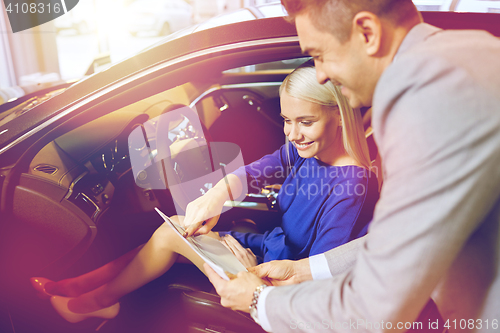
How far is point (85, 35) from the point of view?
808cm

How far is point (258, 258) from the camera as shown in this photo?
1622 mm

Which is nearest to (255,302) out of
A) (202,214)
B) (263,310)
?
(263,310)

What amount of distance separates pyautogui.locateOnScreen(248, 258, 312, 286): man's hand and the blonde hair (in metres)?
0.49

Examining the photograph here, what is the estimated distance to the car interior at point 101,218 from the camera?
131 cm

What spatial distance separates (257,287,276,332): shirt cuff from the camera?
0.88m

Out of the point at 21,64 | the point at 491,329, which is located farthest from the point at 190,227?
the point at 21,64

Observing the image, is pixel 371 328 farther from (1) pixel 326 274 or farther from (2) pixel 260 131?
(2) pixel 260 131

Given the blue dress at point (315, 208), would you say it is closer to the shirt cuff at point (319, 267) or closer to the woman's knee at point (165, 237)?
the shirt cuff at point (319, 267)

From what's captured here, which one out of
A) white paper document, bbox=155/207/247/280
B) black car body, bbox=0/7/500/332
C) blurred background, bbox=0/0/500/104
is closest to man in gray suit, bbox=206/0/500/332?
white paper document, bbox=155/207/247/280

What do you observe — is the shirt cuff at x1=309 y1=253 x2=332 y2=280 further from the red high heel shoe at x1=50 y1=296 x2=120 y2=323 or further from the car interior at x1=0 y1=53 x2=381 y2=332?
the red high heel shoe at x1=50 y1=296 x2=120 y2=323

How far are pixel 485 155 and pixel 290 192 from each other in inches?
40.7

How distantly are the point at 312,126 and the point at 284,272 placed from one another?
1.94 ft

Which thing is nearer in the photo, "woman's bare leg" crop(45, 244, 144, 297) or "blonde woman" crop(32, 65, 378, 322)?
"blonde woman" crop(32, 65, 378, 322)

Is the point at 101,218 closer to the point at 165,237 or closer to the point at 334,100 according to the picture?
the point at 165,237
